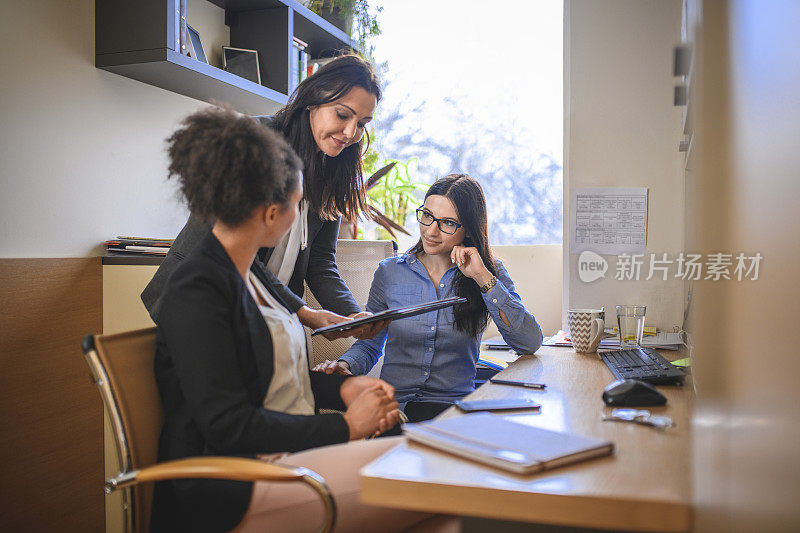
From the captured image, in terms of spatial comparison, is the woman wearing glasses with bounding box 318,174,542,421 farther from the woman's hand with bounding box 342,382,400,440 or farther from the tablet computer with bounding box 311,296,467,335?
the woman's hand with bounding box 342,382,400,440

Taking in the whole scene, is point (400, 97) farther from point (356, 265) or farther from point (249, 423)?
point (249, 423)

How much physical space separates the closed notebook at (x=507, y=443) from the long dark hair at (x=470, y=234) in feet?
3.30

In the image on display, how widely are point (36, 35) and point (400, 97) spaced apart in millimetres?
2020

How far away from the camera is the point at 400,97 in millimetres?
3645

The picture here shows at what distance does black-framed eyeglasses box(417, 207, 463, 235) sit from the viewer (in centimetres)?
202

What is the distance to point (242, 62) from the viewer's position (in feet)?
9.10

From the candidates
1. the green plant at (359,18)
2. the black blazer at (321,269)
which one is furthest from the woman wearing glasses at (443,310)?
the green plant at (359,18)

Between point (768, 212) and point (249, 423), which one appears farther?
point (249, 423)

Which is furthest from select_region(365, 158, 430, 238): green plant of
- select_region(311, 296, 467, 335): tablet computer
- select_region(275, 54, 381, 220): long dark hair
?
select_region(311, 296, 467, 335): tablet computer

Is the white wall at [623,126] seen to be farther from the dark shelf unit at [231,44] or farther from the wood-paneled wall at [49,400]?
the wood-paneled wall at [49,400]

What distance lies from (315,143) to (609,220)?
53.0 inches

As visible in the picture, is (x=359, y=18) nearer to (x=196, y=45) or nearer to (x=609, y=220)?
(x=196, y=45)

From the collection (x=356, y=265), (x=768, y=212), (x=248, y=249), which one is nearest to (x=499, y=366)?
(x=356, y=265)

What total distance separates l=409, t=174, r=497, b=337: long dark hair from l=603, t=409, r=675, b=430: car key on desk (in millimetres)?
845
